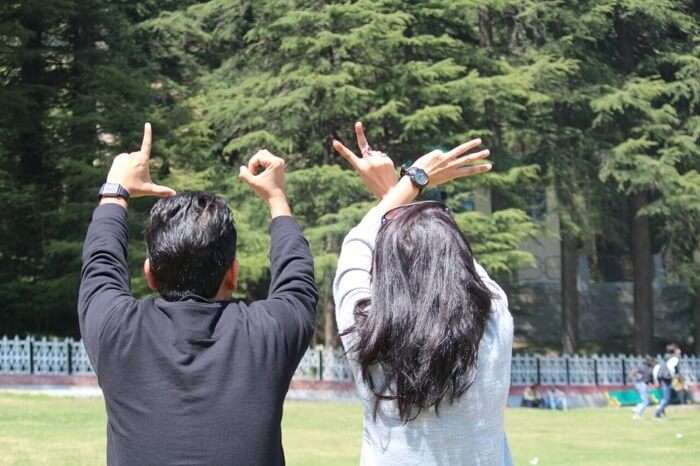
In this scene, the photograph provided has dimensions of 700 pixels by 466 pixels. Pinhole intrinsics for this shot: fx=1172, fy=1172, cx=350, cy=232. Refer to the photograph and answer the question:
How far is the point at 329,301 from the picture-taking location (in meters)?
30.7

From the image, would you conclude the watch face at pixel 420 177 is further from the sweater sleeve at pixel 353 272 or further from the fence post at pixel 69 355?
the fence post at pixel 69 355

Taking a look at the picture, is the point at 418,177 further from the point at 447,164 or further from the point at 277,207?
the point at 277,207

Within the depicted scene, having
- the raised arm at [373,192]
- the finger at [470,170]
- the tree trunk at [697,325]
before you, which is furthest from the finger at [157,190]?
the tree trunk at [697,325]

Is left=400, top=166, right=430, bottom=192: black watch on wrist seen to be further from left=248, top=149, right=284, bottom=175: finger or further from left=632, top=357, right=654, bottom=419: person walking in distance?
left=632, top=357, right=654, bottom=419: person walking in distance

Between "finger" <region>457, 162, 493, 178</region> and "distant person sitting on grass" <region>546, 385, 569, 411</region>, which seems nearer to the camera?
"finger" <region>457, 162, 493, 178</region>

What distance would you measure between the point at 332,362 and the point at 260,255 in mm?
3098

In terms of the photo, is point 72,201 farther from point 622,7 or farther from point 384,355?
point 384,355

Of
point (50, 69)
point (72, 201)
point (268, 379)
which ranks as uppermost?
point (50, 69)

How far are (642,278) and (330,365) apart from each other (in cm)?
1430

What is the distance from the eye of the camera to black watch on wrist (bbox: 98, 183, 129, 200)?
→ 134 inches

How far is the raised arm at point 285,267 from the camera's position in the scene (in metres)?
3.13

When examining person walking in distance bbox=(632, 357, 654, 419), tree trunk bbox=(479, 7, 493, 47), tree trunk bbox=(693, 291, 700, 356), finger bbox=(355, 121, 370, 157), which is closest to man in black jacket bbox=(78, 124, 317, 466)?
finger bbox=(355, 121, 370, 157)

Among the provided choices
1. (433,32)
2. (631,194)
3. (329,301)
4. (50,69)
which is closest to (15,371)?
(329,301)

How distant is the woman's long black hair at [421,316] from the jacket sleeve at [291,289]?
0.15 m
